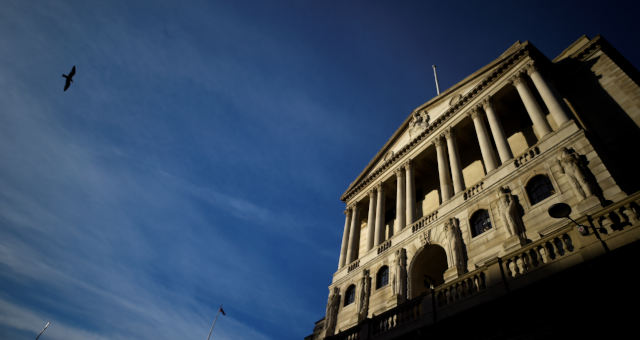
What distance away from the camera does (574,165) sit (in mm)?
17094

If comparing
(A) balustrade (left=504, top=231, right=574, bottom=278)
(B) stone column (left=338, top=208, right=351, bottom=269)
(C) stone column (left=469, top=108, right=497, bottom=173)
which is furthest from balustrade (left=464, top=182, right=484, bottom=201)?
(B) stone column (left=338, top=208, right=351, bottom=269)

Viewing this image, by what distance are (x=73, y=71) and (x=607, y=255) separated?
30.3 m

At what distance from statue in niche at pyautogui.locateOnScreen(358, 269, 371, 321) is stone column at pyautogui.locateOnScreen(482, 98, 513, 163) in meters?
12.3

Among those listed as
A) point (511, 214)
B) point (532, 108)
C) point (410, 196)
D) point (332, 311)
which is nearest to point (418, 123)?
point (410, 196)

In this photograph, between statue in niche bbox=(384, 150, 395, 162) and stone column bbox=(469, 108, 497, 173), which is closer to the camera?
stone column bbox=(469, 108, 497, 173)

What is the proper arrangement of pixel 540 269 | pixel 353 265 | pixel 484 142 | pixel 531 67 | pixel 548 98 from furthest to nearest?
1. pixel 353 265
2. pixel 531 67
3. pixel 484 142
4. pixel 548 98
5. pixel 540 269

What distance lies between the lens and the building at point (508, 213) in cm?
1111

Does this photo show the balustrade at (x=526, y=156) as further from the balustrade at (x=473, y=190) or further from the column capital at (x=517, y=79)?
the column capital at (x=517, y=79)

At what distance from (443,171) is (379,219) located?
7316mm

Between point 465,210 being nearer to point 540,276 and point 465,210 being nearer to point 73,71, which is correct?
point 540,276

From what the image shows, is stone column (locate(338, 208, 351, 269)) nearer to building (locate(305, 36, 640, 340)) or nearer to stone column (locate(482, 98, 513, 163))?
building (locate(305, 36, 640, 340))

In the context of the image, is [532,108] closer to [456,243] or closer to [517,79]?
[517,79]

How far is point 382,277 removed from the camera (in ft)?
83.7

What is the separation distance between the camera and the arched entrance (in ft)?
74.0
